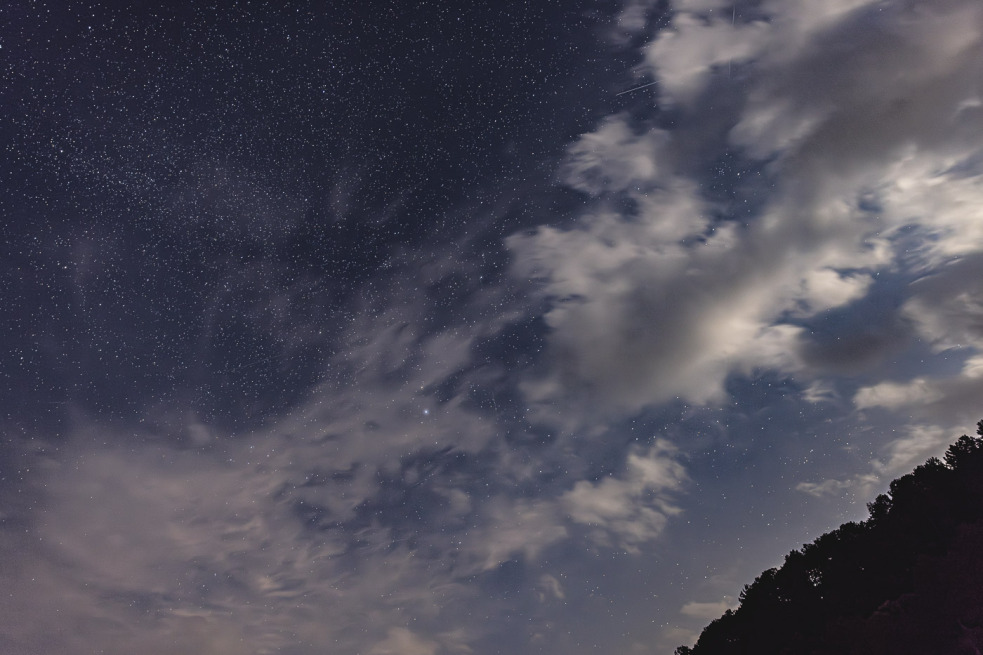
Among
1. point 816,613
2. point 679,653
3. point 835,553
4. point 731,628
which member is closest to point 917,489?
point 835,553

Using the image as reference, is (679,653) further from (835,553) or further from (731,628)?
(835,553)

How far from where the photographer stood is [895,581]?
31.5m

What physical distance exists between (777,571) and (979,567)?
1762cm

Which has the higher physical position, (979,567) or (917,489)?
(917,489)

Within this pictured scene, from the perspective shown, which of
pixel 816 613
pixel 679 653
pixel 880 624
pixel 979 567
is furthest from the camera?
pixel 679 653

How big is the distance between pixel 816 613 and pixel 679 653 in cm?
2317

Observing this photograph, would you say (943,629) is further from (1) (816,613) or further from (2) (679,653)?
(2) (679,653)

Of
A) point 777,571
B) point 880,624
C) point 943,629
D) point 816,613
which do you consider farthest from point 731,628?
point 943,629

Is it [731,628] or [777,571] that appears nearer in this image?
[777,571]

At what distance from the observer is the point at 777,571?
41906 mm

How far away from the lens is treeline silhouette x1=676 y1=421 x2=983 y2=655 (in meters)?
26.7

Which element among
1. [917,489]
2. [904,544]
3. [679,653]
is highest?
[917,489]

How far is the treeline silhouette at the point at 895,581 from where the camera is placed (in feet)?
87.7

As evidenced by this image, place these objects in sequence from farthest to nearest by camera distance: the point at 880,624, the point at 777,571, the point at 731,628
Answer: the point at 731,628
the point at 777,571
the point at 880,624
